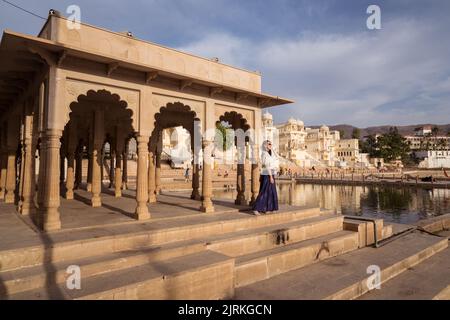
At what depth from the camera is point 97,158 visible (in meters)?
10.5

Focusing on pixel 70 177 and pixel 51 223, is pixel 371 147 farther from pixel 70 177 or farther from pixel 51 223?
pixel 51 223

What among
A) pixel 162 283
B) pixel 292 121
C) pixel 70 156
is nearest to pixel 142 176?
pixel 162 283

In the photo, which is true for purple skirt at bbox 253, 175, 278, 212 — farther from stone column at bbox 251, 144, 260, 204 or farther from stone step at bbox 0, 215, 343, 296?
stone column at bbox 251, 144, 260, 204

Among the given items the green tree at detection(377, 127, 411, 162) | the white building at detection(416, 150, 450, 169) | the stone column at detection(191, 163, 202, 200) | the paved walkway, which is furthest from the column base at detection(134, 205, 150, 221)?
the white building at detection(416, 150, 450, 169)

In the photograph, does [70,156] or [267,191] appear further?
[70,156]

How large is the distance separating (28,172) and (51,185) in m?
3.17

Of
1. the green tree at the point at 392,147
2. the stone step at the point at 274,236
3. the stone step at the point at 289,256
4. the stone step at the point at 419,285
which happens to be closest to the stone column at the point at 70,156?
the stone step at the point at 274,236

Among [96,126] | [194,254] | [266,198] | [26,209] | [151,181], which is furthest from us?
[151,181]

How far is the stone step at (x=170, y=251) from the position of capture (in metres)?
4.26

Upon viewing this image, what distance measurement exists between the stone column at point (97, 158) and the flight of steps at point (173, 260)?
4563 mm

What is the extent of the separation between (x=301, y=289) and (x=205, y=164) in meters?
4.67
